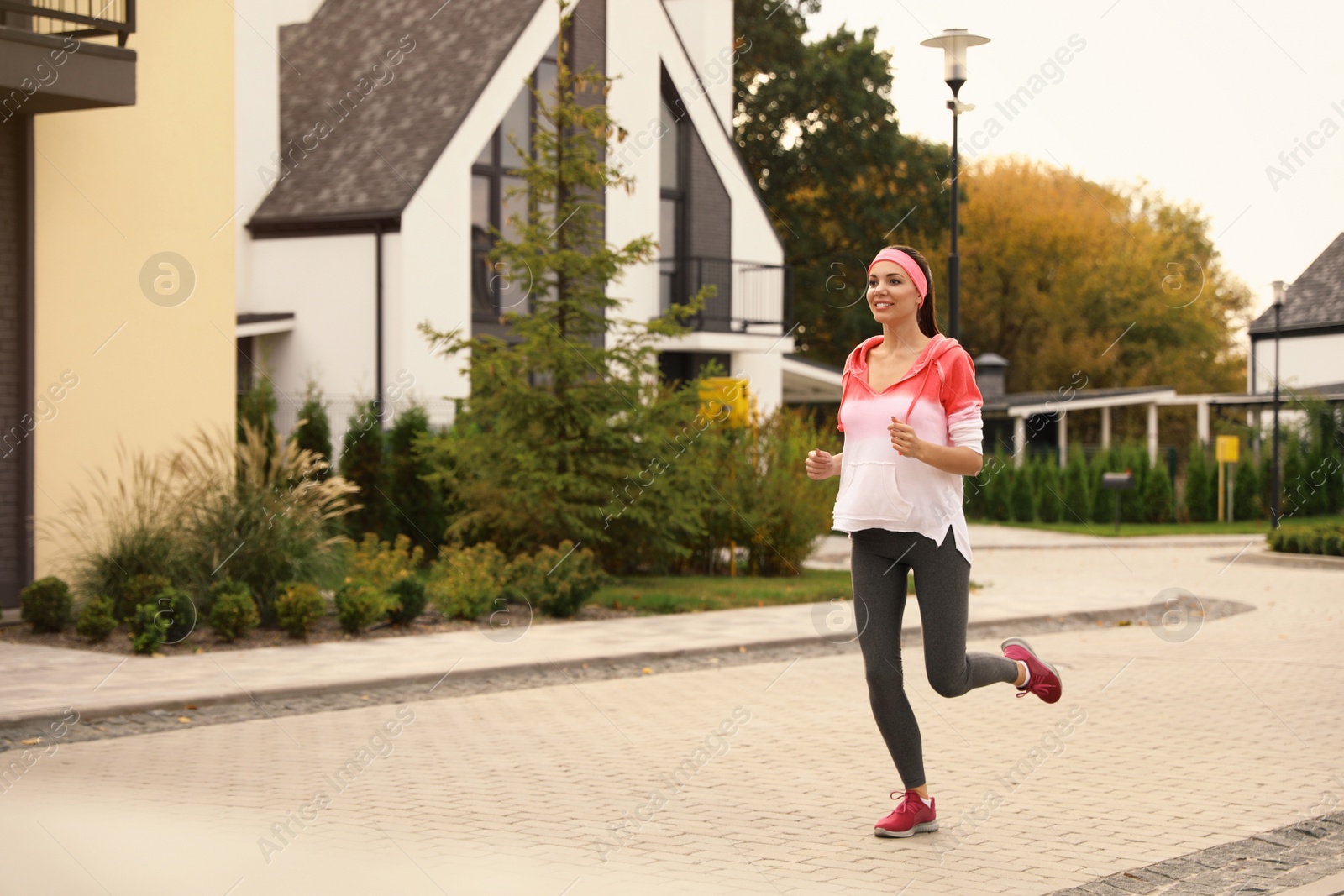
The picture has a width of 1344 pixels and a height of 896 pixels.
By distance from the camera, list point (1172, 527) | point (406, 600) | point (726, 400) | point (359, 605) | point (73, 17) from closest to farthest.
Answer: point (359, 605) → point (73, 17) → point (406, 600) → point (726, 400) → point (1172, 527)

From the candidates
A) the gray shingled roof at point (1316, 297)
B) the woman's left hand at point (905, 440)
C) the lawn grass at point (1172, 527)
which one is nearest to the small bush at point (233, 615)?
the woman's left hand at point (905, 440)

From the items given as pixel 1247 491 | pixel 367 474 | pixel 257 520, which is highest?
pixel 367 474

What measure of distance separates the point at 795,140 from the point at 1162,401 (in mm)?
12363

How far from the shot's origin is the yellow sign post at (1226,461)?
3269 centimetres

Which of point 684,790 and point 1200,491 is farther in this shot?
point 1200,491

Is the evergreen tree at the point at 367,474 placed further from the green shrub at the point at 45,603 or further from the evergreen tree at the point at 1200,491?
the evergreen tree at the point at 1200,491

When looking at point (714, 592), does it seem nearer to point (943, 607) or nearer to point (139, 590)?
point (139, 590)

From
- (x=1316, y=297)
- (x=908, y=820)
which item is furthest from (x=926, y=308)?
(x=1316, y=297)

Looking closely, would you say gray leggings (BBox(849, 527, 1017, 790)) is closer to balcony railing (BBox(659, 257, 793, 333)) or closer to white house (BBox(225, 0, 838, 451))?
white house (BBox(225, 0, 838, 451))

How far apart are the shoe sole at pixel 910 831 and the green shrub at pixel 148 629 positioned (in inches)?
282

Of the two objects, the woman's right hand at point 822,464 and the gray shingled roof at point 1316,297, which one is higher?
the gray shingled roof at point 1316,297

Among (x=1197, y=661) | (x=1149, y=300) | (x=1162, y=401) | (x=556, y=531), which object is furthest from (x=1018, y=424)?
(x=1197, y=661)

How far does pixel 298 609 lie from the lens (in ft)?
39.4

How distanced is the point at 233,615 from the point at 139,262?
4.26 m
